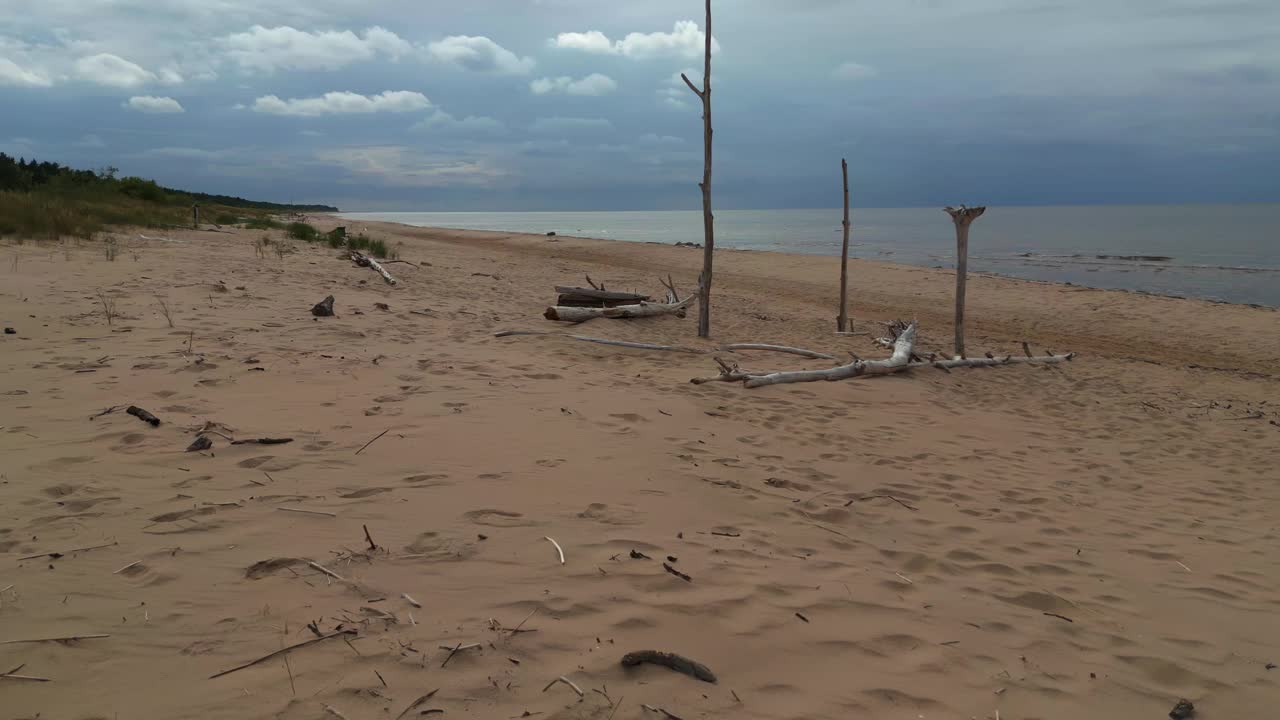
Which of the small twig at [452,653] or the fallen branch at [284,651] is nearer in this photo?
the fallen branch at [284,651]

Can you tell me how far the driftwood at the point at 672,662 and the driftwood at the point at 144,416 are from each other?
11.3ft

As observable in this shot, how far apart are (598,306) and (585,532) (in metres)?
7.07

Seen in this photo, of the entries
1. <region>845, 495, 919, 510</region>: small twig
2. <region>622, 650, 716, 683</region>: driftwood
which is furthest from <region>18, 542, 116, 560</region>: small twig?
<region>845, 495, 919, 510</region>: small twig

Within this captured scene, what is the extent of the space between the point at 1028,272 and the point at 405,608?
29.6 m

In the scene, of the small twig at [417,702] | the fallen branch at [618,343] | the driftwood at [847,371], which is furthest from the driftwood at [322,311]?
the small twig at [417,702]

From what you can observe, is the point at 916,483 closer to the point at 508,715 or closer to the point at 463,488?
the point at 463,488

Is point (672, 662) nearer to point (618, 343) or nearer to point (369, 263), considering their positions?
point (618, 343)

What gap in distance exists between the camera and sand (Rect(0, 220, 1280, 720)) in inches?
91.3

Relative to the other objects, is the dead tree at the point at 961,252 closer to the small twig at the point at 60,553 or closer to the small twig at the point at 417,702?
the small twig at the point at 417,702

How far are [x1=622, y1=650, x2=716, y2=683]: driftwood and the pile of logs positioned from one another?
291 inches

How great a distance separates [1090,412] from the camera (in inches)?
299

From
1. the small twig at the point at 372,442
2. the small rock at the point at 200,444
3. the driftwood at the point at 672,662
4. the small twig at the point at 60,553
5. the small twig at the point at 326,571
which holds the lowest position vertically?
the driftwood at the point at 672,662

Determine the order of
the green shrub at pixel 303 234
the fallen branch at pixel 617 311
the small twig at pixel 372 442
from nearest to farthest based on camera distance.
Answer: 1. the small twig at pixel 372 442
2. the fallen branch at pixel 617 311
3. the green shrub at pixel 303 234

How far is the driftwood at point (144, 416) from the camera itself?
14.1ft
